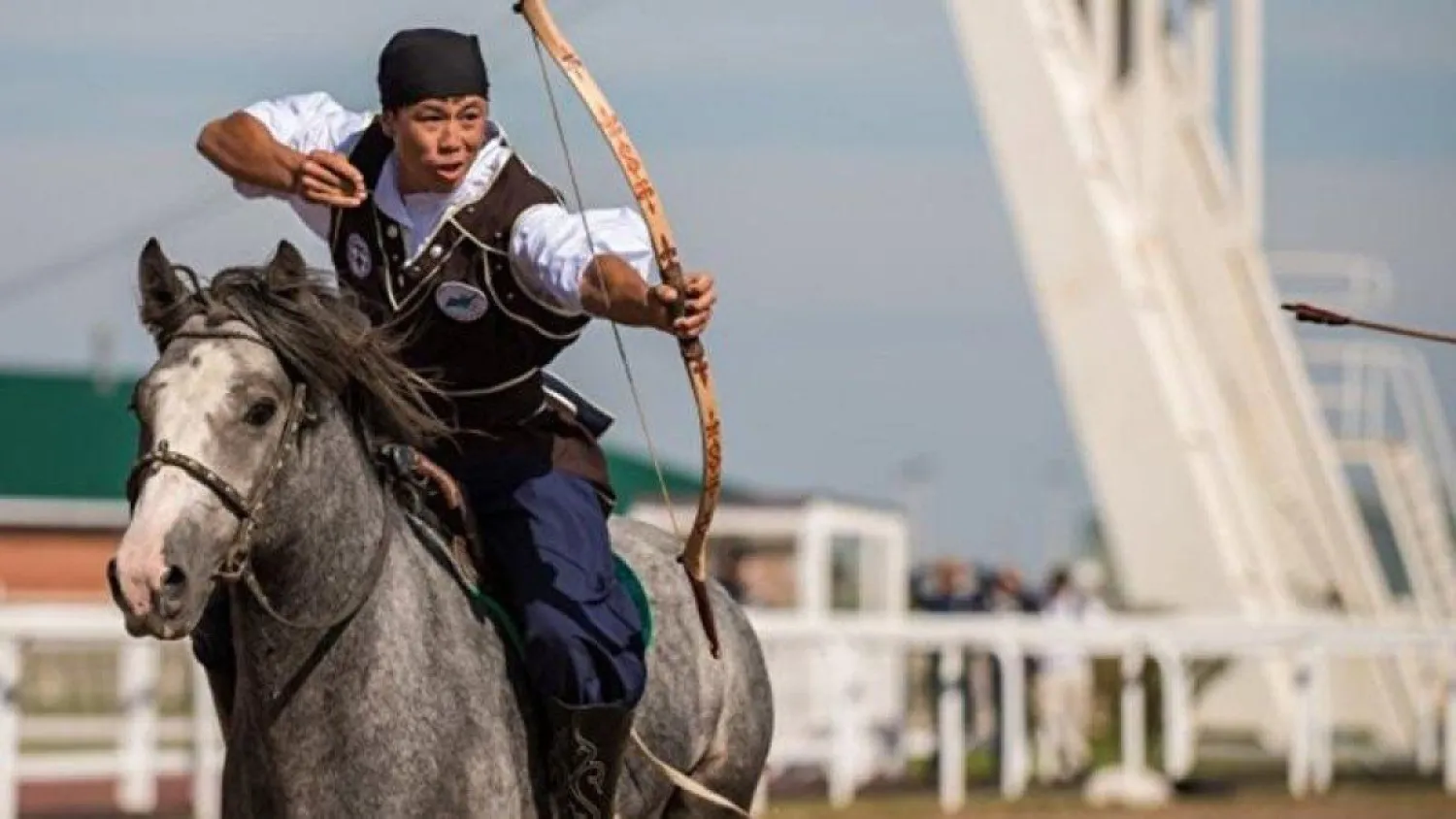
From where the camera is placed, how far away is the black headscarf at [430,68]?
8.33 m

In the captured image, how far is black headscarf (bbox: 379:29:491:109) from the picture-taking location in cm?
833

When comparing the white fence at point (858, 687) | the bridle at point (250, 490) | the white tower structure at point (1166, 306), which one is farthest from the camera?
the white tower structure at point (1166, 306)

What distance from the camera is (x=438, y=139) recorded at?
8.34 meters

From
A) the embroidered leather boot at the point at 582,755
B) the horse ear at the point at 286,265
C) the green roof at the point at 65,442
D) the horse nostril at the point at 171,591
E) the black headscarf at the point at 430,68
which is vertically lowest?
the green roof at the point at 65,442

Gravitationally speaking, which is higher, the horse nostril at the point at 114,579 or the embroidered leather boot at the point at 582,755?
the horse nostril at the point at 114,579

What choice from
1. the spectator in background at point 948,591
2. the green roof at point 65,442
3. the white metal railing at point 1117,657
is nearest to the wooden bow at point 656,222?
the white metal railing at point 1117,657

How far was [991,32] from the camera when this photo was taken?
33.4 meters

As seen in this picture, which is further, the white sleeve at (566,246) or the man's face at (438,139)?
the man's face at (438,139)

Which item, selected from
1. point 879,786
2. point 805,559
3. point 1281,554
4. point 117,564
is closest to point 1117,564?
point 1281,554

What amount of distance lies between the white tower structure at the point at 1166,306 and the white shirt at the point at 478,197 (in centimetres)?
2470

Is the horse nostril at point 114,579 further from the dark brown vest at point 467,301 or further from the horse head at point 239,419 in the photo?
the dark brown vest at point 467,301

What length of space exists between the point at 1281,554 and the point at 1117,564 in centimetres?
159

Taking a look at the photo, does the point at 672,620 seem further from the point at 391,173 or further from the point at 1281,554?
the point at 1281,554

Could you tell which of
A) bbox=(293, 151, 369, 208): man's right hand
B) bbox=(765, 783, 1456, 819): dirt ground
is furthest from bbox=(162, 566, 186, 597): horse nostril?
bbox=(765, 783, 1456, 819): dirt ground
